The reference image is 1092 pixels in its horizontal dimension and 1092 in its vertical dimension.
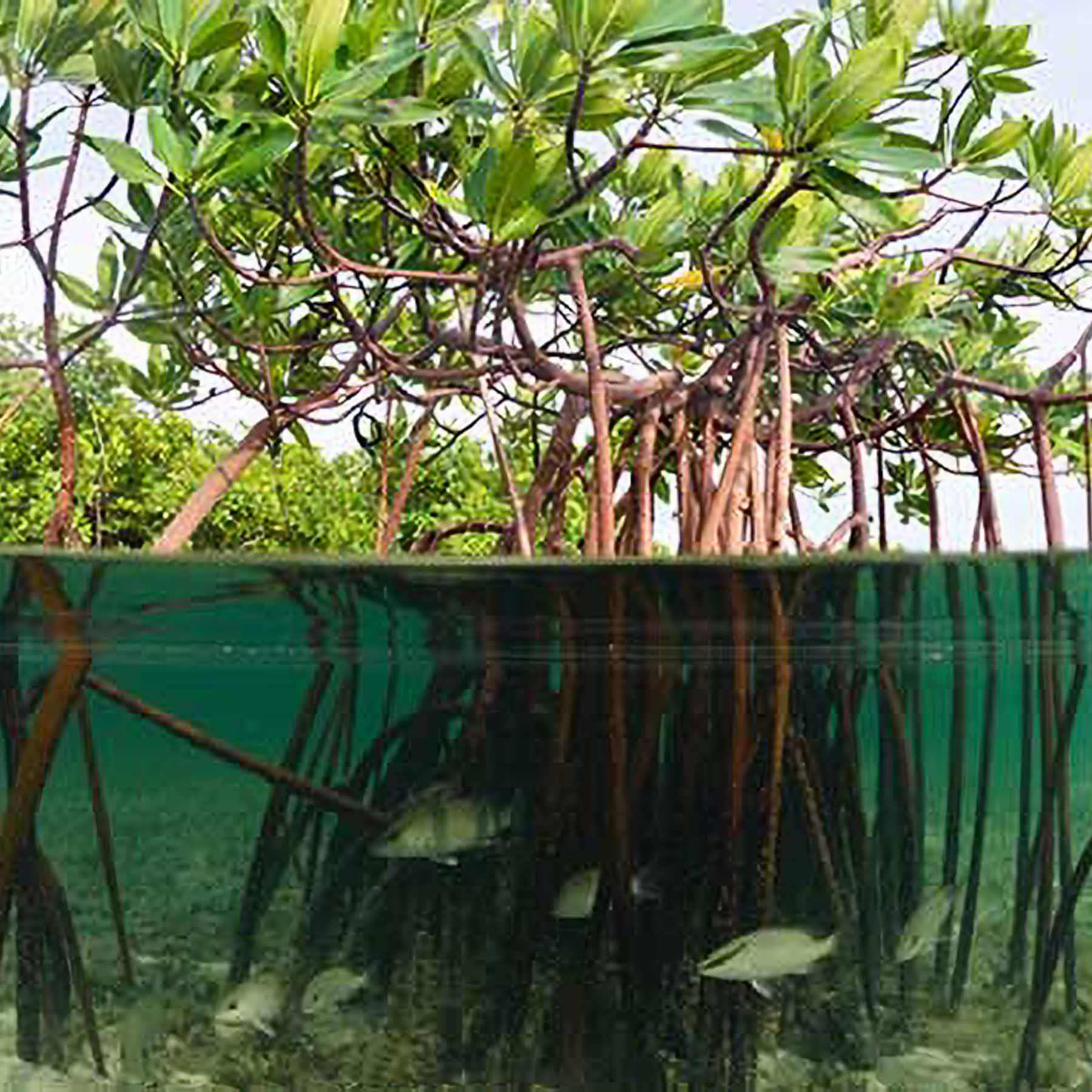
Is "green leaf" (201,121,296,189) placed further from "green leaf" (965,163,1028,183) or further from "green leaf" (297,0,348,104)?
"green leaf" (965,163,1028,183)

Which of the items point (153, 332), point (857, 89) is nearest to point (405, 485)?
point (153, 332)

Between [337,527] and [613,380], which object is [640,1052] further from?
[337,527]

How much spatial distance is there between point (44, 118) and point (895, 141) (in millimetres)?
747

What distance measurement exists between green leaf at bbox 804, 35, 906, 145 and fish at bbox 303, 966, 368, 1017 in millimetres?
888

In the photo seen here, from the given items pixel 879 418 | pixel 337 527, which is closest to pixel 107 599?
pixel 337 527

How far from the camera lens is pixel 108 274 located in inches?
55.7

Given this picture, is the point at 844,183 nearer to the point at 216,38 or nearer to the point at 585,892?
the point at 216,38

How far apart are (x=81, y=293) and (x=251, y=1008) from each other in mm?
744

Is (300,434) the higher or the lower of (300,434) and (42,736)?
the higher

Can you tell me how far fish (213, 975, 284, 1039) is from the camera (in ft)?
4.31

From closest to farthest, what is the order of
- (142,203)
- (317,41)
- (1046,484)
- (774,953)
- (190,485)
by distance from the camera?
(317,41)
(142,203)
(774,953)
(1046,484)
(190,485)

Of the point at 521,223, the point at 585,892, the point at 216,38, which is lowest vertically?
the point at 585,892

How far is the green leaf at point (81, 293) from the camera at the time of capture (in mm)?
1411

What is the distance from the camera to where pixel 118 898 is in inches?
54.3
